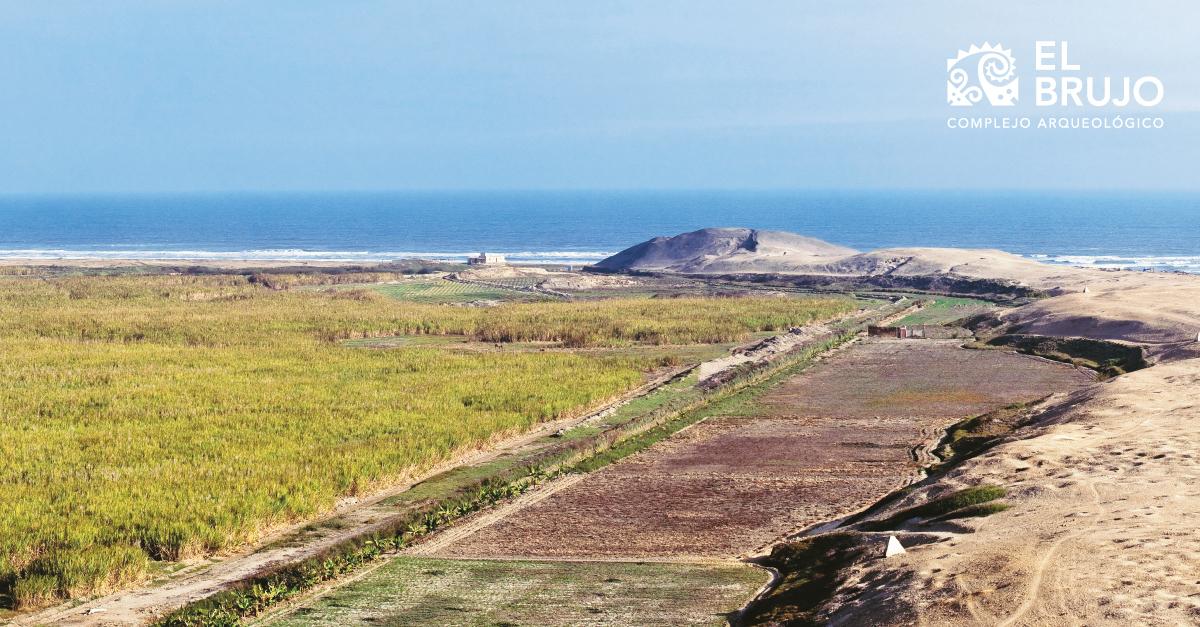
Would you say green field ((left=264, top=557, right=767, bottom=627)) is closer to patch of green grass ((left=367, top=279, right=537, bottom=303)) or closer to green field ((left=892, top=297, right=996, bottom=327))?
green field ((left=892, top=297, right=996, bottom=327))

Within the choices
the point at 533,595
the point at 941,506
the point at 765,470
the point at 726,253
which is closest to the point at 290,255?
the point at 726,253

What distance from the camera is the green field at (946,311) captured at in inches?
2432

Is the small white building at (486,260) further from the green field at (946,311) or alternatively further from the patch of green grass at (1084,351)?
the patch of green grass at (1084,351)

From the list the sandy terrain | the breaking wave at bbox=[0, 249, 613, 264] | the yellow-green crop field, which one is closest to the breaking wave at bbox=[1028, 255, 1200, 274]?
the breaking wave at bbox=[0, 249, 613, 264]

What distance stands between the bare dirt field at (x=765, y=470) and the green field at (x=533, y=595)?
868 mm

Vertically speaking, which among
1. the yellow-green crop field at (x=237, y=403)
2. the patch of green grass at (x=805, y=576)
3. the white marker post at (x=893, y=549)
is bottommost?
the patch of green grass at (x=805, y=576)

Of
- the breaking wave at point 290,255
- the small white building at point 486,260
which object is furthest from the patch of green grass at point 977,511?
the breaking wave at point 290,255

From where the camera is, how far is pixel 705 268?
339 feet

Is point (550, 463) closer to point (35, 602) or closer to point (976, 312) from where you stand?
point (35, 602)

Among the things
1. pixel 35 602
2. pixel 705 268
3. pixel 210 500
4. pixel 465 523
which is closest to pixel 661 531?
pixel 465 523

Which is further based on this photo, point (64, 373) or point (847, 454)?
point (64, 373)

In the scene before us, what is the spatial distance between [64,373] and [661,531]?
2438 centimetres

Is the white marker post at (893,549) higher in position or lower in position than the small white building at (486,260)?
lower

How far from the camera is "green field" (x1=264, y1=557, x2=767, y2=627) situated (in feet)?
57.7
